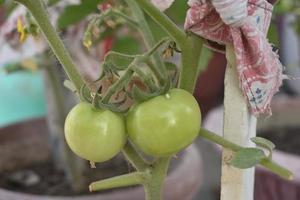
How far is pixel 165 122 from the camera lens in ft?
1.00

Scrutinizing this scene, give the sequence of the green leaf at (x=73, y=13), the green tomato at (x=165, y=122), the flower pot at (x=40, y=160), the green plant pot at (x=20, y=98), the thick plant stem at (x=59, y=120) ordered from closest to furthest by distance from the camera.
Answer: the green tomato at (x=165, y=122) → the green leaf at (x=73, y=13) → the flower pot at (x=40, y=160) → the thick plant stem at (x=59, y=120) → the green plant pot at (x=20, y=98)

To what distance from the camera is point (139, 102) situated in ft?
1.04

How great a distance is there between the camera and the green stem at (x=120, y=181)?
1.13 ft

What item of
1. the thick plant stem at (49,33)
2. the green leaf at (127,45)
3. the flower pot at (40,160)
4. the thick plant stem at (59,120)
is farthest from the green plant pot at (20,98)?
the thick plant stem at (49,33)

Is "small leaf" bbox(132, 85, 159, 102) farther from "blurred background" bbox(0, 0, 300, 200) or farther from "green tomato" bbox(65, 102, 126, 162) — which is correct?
"blurred background" bbox(0, 0, 300, 200)

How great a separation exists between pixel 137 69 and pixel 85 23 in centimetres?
42

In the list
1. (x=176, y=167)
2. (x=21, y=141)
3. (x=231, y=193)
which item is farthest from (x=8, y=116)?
(x=231, y=193)

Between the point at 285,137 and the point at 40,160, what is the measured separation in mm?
429

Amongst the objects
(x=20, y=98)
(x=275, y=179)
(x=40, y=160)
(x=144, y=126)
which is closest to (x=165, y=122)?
(x=144, y=126)

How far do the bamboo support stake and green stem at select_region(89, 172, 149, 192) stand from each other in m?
0.05

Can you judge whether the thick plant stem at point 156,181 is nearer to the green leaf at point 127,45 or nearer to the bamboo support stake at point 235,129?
the bamboo support stake at point 235,129

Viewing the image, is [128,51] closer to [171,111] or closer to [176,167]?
[176,167]

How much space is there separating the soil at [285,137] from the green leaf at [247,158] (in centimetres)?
67

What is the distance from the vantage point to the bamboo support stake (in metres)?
0.35
